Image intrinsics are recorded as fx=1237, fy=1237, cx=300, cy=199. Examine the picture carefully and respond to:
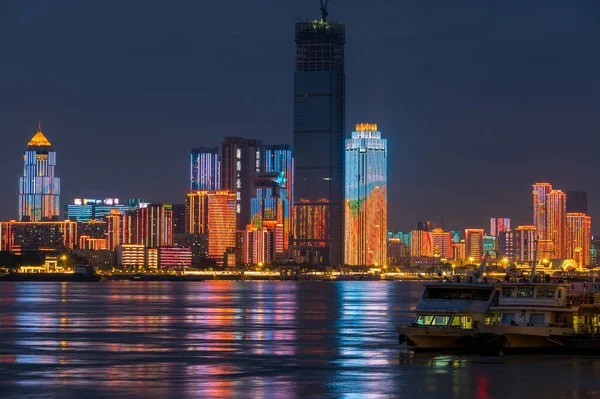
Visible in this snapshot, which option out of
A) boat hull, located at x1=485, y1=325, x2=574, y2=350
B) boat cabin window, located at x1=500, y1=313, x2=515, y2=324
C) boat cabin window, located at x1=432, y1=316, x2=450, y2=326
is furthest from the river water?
boat cabin window, located at x1=500, y1=313, x2=515, y2=324

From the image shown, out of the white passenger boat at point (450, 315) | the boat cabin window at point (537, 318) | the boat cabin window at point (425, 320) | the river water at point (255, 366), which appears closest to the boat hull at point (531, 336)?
the boat cabin window at point (537, 318)

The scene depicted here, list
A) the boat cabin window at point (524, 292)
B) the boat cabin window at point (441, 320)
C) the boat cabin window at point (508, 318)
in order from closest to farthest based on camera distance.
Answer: the boat cabin window at point (441, 320)
the boat cabin window at point (508, 318)
the boat cabin window at point (524, 292)

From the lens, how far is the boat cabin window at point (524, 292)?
68.9m

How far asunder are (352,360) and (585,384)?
49.9 ft

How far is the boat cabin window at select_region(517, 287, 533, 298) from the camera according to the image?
226 feet

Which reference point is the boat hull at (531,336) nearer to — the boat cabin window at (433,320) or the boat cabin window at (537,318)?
the boat cabin window at (537,318)

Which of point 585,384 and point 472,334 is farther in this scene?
point 472,334

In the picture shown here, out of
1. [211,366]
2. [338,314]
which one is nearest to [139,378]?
[211,366]

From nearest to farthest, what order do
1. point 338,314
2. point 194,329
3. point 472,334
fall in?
point 472,334, point 194,329, point 338,314

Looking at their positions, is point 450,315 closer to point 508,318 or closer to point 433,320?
point 433,320

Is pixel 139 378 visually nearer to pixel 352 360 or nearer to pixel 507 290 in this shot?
pixel 352 360

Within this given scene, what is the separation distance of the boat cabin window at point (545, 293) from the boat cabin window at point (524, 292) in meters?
0.39

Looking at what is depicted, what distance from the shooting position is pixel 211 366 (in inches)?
2485

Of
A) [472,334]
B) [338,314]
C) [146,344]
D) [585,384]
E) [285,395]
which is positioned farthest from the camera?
[338,314]
